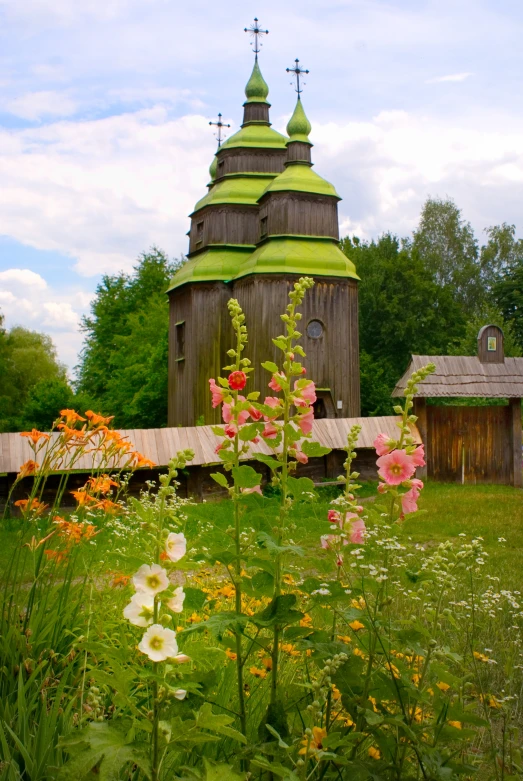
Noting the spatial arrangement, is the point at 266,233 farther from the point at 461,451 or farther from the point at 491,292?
the point at 491,292

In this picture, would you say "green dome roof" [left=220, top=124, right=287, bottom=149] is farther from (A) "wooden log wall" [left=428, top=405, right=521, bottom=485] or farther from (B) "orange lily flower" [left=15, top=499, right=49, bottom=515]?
(B) "orange lily flower" [left=15, top=499, right=49, bottom=515]

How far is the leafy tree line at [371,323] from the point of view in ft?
102

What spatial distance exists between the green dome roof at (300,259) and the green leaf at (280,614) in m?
18.6

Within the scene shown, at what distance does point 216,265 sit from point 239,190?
2.75m

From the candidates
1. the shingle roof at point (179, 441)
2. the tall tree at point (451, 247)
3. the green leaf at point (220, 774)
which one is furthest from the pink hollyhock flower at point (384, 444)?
the tall tree at point (451, 247)

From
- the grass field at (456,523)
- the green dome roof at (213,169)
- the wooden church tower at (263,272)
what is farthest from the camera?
the green dome roof at (213,169)

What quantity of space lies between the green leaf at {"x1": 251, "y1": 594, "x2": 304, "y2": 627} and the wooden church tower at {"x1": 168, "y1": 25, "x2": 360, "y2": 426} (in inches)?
700

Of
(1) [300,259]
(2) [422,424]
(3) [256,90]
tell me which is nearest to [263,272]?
(1) [300,259]

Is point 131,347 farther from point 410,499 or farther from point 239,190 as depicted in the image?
point 410,499

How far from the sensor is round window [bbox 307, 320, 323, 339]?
2102 cm

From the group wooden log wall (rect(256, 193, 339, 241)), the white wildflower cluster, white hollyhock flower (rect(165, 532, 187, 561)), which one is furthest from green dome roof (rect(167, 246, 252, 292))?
the white wildflower cluster

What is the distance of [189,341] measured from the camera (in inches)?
919

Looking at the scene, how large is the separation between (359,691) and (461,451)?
46.1 ft

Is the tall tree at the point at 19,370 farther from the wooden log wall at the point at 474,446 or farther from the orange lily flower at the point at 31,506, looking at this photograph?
the orange lily flower at the point at 31,506
